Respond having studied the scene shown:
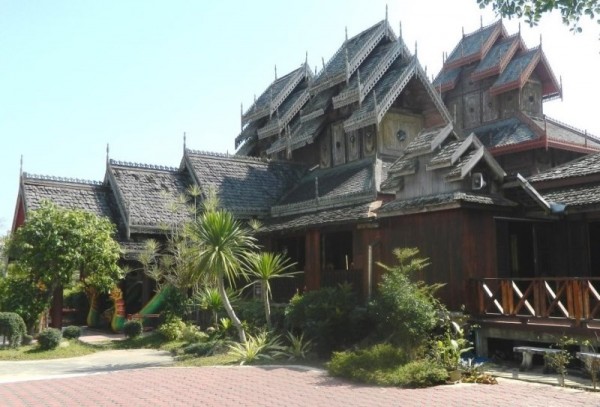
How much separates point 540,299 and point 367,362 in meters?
3.96

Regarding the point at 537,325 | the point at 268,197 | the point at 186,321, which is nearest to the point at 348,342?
the point at 537,325

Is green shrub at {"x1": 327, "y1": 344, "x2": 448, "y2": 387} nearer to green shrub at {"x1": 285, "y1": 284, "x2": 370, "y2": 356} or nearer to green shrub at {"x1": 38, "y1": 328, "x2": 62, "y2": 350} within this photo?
green shrub at {"x1": 285, "y1": 284, "x2": 370, "y2": 356}

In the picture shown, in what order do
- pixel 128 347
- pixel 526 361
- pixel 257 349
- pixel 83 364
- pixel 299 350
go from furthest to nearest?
pixel 128 347, pixel 83 364, pixel 257 349, pixel 299 350, pixel 526 361

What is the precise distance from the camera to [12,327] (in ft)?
57.6

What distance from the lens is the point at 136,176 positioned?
25844 mm

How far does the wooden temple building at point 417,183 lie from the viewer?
573 inches

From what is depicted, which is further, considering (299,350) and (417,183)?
(417,183)

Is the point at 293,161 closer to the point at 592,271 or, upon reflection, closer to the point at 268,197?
the point at 268,197

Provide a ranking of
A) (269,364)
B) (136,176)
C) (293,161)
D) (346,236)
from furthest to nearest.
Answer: (293,161), (136,176), (346,236), (269,364)

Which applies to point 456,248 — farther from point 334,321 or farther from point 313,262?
point 313,262

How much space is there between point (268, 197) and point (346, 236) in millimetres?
4405

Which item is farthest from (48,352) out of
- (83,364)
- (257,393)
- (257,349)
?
(257,393)

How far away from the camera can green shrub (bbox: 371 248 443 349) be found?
12.6 metres

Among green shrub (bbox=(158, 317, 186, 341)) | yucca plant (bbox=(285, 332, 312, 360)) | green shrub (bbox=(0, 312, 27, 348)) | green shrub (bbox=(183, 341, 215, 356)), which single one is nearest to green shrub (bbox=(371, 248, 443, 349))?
yucca plant (bbox=(285, 332, 312, 360))
